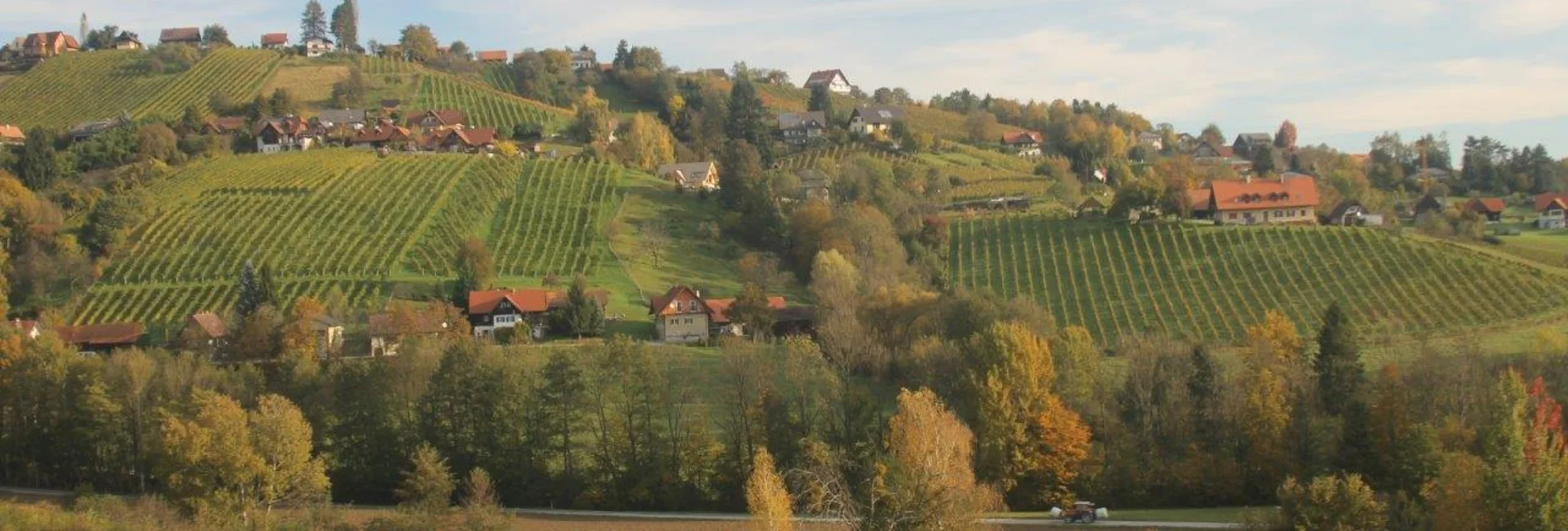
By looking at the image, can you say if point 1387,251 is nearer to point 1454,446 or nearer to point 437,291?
point 1454,446

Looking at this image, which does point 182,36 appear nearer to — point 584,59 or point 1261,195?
point 584,59

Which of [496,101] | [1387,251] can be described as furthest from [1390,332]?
[496,101]

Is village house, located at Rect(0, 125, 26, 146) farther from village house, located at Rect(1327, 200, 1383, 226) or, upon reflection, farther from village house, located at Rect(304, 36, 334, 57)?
village house, located at Rect(1327, 200, 1383, 226)

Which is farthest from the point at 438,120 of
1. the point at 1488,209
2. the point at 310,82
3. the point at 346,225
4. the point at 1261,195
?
the point at 1488,209

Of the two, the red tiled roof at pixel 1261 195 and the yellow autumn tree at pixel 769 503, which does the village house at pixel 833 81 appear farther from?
the yellow autumn tree at pixel 769 503

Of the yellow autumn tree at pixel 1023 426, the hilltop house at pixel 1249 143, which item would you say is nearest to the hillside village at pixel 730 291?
the yellow autumn tree at pixel 1023 426

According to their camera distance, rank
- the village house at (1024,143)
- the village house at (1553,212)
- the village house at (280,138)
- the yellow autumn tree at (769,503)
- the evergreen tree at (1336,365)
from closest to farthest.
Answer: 1. the yellow autumn tree at (769,503)
2. the evergreen tree at (1336,365)
3. the village house at (1553,212)
4. the village house at (280,138)
5. the village house at (1024,143)
